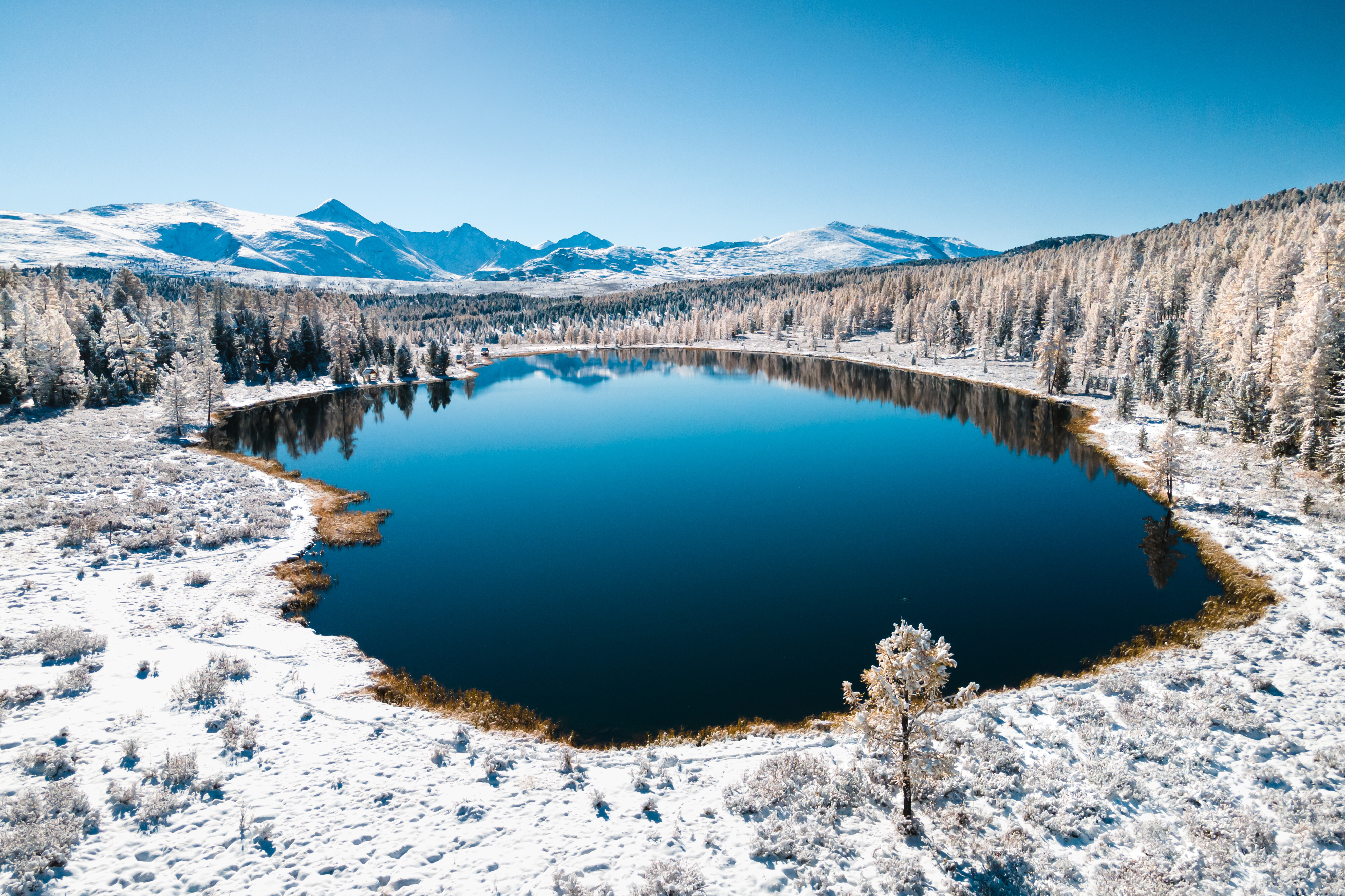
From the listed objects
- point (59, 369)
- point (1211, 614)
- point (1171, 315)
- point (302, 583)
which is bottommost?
point (302, 583)

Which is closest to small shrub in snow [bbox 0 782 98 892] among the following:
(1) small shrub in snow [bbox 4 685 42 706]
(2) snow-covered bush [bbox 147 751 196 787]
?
(2) snow-covered bush [bbox 147 751 196 787]

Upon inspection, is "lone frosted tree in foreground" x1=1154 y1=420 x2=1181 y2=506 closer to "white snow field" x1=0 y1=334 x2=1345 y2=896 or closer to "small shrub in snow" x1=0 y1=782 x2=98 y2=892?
"white snow field" x1=0 y1=334 x2=1345 y2=896

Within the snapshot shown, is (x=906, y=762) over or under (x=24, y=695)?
over

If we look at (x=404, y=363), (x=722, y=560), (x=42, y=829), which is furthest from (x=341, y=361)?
(x=42, y=829)

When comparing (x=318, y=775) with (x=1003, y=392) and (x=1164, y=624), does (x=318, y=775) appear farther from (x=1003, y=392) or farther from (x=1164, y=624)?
(x=1003, y=392)

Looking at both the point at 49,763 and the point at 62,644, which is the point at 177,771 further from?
the point at 62,644

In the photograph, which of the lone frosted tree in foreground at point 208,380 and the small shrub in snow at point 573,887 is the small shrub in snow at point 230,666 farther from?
the lone frosted tree in foreground at point 208,380

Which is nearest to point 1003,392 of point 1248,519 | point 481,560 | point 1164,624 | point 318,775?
point 1248,519
